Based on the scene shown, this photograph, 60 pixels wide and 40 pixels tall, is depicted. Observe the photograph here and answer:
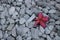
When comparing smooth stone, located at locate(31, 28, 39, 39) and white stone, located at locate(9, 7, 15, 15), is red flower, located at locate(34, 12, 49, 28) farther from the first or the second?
white stone, located at locate(9, 7, 15, 15)

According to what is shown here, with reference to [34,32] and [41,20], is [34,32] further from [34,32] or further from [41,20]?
[41,20]

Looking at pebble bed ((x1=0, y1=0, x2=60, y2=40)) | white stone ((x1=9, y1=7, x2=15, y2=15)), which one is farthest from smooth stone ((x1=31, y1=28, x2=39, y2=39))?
white stone ((x1=9, y1=7, x2=15, y2=15))

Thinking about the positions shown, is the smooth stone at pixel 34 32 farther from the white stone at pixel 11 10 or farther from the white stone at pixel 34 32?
the white stone at pixel 11 10

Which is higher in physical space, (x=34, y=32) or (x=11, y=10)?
(x=11, y=10)

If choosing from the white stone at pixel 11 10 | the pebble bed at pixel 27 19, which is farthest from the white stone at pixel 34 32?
the white stone at pixel 11 10

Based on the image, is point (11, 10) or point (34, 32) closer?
point (34, 32)

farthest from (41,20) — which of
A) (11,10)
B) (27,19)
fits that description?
(11,10)

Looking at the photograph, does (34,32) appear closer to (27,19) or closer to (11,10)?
(27,19)

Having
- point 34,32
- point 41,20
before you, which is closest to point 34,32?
point 34,32
